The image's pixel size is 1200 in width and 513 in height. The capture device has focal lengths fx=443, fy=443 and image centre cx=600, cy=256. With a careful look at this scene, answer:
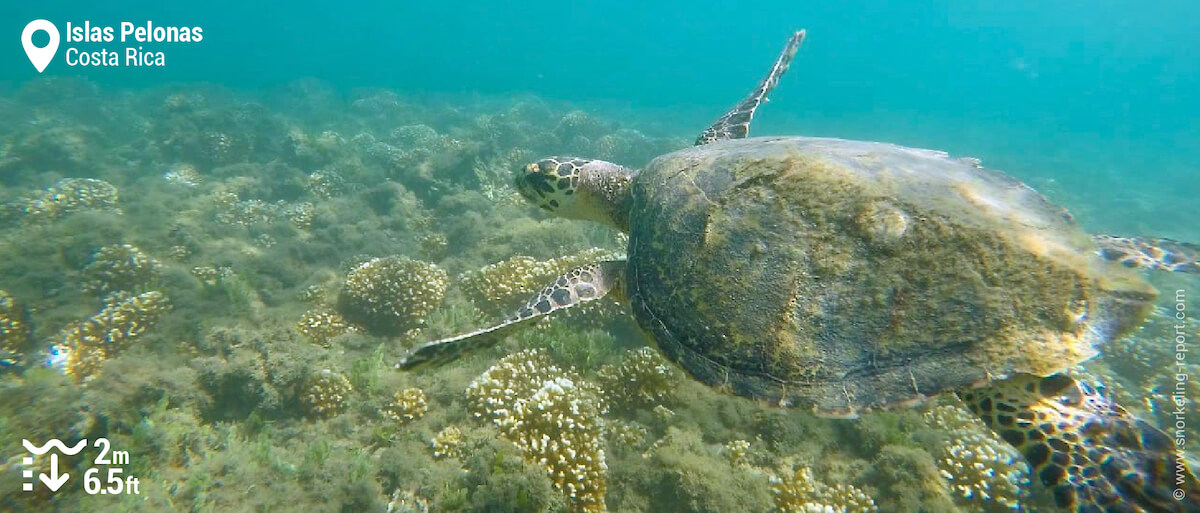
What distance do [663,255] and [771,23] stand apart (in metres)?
145

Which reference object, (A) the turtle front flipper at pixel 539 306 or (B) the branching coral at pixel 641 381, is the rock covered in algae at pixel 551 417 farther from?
(A) the turtle front flipper at pixel 539 306

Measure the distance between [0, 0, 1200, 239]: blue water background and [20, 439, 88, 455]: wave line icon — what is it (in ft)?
75.7

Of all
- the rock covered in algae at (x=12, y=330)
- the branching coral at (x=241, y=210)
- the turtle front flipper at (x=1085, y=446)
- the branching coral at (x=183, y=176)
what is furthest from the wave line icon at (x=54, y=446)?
the branching coral at (x=183, y=176)

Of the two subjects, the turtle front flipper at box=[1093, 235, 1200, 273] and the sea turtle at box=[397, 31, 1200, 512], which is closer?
the sea turtle at box=[397, 31, 1200, 512]

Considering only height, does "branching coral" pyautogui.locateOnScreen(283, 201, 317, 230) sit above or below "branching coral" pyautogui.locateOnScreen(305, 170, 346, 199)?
below

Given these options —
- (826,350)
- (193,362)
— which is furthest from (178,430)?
(826,350)

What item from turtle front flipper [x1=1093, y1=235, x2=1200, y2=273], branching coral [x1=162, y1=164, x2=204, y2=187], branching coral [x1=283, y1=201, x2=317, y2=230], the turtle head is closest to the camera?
turtle front flipper [x1=1093, y1=235, x2=1200, y2=273]

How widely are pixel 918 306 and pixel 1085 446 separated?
1.00 m

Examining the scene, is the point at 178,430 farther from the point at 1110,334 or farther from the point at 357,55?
the point at 357,55

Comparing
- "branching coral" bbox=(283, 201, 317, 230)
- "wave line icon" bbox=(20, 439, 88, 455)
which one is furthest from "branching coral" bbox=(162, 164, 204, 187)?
"wave line icon" bbox=(20, 439, 88, 455)

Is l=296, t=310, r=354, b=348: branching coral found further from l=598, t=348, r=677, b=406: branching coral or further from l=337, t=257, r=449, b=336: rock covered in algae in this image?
l=598, t=348, r=677, b=406: branching coral

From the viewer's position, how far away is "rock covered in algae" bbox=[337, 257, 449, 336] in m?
5.77

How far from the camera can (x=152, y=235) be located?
7801mm

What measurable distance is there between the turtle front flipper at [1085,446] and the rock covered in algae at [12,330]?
9.09 metres
